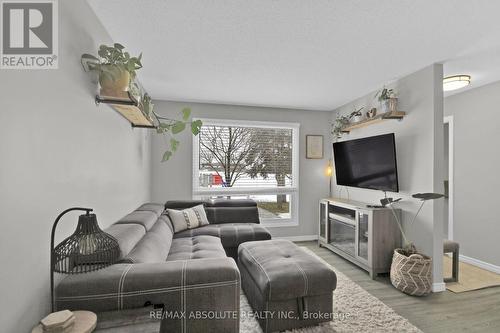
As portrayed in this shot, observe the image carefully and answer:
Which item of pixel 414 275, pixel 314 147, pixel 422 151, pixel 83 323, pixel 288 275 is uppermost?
pixel 314 147

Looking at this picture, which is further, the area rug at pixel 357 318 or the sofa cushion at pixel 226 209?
the sofa cushion at pixel 226 209

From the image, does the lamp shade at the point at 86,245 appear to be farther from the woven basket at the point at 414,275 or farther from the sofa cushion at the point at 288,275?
the woven basket at the point at 414,275

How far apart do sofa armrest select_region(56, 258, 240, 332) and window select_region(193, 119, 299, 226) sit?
275cm

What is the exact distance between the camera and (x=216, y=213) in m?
3.52

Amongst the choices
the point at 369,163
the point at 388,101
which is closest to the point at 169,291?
the point at 369,163

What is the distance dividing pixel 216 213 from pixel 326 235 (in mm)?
1889

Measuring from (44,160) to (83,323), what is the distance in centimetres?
80

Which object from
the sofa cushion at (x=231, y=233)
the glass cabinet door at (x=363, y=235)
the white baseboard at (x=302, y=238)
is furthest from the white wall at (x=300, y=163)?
the glass cabinet door at (x=363, y=235)

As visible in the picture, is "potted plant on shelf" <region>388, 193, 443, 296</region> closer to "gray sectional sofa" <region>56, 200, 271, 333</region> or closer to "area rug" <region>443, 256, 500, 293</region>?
"area rug" <region>443, 256, 500, 293</region>

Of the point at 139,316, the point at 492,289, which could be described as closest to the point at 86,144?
the point at 139,316

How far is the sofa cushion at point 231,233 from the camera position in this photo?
2924mm

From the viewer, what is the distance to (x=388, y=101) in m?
3.01

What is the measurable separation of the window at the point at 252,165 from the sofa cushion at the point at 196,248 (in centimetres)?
144

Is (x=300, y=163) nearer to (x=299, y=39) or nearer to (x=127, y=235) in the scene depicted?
(x=299, y=39)
